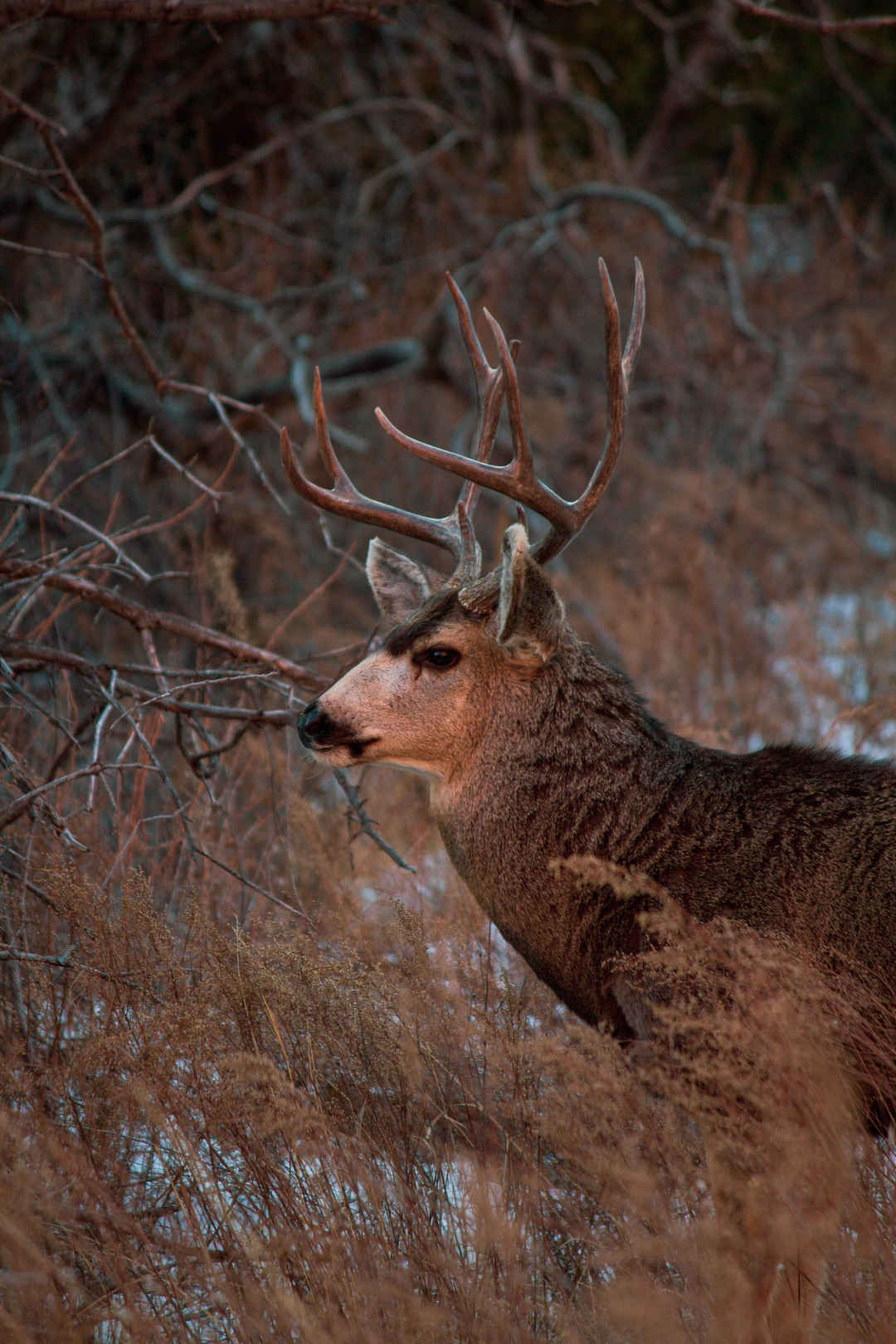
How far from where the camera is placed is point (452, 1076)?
336 cm

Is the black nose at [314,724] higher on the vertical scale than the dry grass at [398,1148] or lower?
higher

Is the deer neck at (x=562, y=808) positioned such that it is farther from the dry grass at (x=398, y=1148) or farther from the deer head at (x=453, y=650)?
the dry grass at (x=398, y=1148)

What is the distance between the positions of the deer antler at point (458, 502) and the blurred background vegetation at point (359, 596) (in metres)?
0.63

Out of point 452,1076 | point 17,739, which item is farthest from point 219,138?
point 452,1076

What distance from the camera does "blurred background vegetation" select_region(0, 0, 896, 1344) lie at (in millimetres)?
2604

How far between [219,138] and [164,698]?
636 centimetres

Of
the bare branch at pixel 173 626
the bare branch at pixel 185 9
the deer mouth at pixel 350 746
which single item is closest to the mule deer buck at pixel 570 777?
the deer mouth at pixel 350 746

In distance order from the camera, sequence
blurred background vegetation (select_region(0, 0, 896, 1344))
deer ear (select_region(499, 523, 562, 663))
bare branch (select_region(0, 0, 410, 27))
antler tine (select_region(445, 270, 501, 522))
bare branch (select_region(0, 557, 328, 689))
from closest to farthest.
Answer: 1. blurred background vegetation (select_region(0, 0, 896, 1344))
2. deer ear (select_region(499, 523, 562, 663))
3. antler tine (select_region(445, 270, 501, 522))
4. bare branch (select_region(0, 557, 328, 689))
5. bare branch (select_region(0, 0, 410, 27))

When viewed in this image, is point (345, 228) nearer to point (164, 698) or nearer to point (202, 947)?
point (164, 698)

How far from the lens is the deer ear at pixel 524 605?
10.6 ft

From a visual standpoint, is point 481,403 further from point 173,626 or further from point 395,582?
point 173,626

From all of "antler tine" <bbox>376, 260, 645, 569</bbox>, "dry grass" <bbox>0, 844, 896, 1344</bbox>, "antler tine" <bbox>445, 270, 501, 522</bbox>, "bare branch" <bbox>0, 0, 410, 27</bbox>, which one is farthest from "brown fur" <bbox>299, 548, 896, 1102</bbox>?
"bare branch" <bbox>0, 0, 410, 27</bbox>

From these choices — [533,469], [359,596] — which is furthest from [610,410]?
[359,596]

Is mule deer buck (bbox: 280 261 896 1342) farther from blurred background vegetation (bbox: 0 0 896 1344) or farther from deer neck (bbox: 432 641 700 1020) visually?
blurred background vegetation (bbox: 0 0 896 1344)
